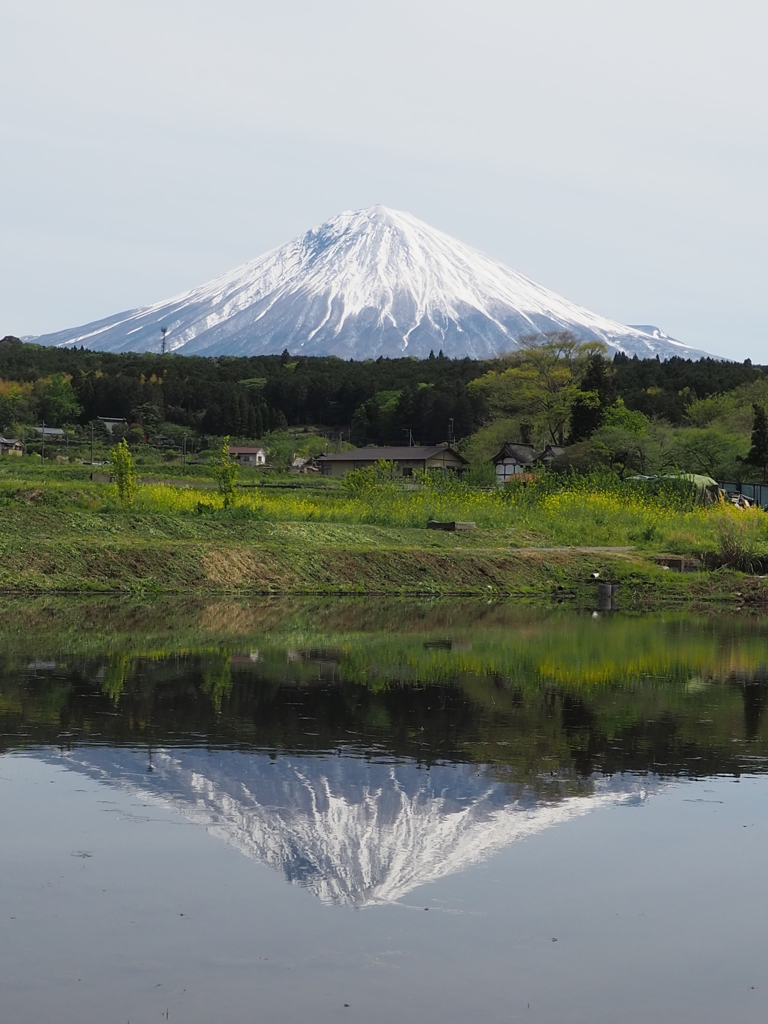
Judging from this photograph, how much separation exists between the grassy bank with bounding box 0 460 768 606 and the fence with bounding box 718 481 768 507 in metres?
12.1

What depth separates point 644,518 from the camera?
113ft

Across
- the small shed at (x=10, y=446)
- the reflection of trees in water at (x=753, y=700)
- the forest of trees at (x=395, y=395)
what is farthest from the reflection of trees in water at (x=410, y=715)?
the small shed at (x=10, y=446)

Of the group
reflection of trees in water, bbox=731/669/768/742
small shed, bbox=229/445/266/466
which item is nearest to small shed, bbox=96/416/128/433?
small shed, bbox=229/445/266/466

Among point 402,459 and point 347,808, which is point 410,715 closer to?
point 347,808

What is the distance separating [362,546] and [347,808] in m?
20.6

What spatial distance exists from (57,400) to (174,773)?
308 feet

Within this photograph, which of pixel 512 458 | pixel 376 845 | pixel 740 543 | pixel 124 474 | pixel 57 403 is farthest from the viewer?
pixel 57 403

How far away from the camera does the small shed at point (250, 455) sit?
8459 cm

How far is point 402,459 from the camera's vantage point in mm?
78750

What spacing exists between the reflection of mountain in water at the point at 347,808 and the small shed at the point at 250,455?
75.7m

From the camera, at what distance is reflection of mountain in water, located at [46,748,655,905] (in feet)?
21.6

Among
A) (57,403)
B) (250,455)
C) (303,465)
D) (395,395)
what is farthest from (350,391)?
(303,465)

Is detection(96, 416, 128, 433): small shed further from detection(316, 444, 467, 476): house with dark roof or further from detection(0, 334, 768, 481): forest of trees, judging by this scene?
detection(316, 444, 467, 476): house with dark roof

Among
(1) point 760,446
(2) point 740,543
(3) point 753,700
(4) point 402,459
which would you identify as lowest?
(3) point 753,700
